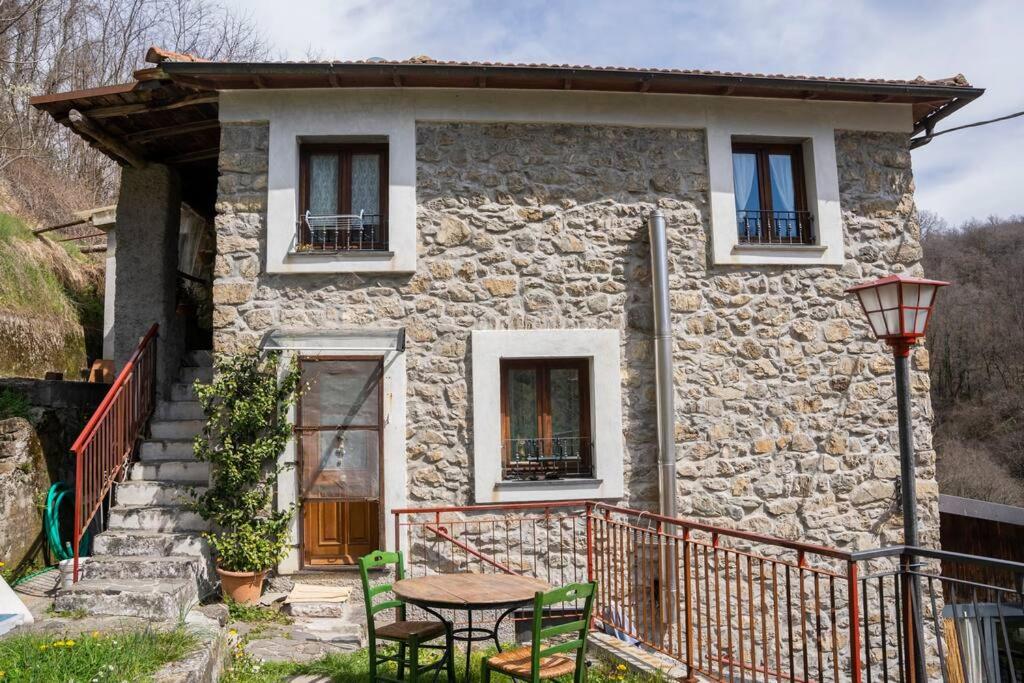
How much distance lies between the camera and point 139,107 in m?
7.53

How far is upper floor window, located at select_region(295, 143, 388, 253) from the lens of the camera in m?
7.32

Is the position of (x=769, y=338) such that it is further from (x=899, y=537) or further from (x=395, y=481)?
(x=395, y=481)

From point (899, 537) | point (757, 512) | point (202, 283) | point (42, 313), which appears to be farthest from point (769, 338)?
point (42, 313)

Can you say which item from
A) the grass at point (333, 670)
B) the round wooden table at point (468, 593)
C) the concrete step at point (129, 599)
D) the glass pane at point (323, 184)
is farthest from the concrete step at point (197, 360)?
the round wooden table at point (468, 593)

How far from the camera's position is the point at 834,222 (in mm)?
7781

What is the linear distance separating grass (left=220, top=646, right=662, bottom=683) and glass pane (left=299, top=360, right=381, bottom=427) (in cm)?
222

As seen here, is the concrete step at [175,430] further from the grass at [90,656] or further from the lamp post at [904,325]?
the lamp post at [904,325]

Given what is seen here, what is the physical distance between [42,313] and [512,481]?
857 cm

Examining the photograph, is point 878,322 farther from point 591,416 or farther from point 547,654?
point 591,416

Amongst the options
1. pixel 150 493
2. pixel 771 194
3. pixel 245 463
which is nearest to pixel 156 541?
pixel 150 493

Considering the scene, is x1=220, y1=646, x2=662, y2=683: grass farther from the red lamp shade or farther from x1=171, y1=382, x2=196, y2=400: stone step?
x1=171, y1=382, x2=196, y2=400: stone step

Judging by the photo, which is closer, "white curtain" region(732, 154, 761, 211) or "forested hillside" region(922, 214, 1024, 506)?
"white curtain" region(732, 154, 761, 211)

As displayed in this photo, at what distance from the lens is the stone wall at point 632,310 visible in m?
7.12

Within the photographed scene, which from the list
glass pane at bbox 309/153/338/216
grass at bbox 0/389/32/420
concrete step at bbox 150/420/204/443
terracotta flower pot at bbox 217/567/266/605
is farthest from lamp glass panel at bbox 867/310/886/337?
grass at bbox 0/389/32/420
